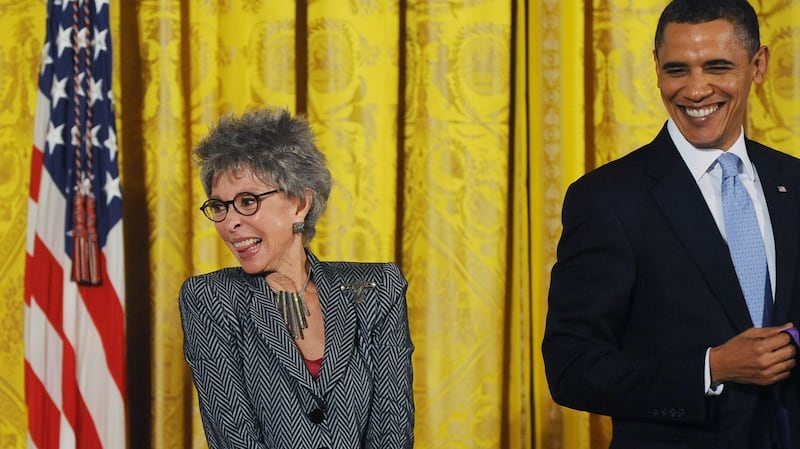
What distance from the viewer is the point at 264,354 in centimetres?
229

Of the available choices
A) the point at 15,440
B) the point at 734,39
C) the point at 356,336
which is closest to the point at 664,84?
the point at 734,39

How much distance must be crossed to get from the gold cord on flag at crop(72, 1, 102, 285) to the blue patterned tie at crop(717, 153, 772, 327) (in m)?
1.72

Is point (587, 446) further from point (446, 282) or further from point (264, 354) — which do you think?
point (264, 354)

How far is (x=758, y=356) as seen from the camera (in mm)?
1766

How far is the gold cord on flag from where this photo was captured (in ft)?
9.88

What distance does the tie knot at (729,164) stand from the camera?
2051 millimetres

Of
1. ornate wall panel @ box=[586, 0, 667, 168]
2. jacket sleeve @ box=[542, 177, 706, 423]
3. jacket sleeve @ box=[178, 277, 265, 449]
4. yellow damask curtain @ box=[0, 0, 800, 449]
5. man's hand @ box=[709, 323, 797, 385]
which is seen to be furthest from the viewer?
ornate wall panel @ box=[586, 0, 667, 168]

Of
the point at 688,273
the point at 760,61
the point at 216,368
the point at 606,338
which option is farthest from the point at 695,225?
the point at 216,368

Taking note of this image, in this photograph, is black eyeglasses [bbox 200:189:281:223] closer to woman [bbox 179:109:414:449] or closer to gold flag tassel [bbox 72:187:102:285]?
woman [bbox 179:109:414:449]

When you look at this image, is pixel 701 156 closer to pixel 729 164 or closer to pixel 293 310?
pixel 729 164

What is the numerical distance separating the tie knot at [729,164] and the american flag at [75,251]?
5.51 ft

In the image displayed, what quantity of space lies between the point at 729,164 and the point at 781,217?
133 mm

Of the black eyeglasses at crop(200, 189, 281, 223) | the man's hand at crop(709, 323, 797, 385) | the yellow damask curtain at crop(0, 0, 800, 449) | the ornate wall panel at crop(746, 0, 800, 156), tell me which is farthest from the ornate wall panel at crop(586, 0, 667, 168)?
the man's hand at crop(709, 323, 797, 385)

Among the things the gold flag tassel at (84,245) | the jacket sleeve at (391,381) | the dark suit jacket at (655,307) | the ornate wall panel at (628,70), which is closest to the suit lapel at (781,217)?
the dark suit jacket at (655,307)
